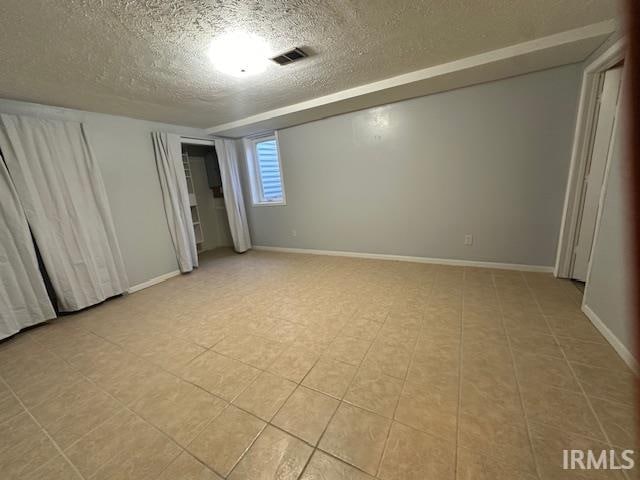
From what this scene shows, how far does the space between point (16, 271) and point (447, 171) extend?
4.79 m

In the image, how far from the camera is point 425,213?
3350 millimetres

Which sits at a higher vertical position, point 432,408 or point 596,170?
point 596,170

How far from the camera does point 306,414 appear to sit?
1.44 m

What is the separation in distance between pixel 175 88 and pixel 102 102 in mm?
919

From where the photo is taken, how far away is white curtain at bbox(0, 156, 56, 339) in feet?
7.70

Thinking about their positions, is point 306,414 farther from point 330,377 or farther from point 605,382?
point 605,382

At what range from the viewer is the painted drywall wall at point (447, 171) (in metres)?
2.62

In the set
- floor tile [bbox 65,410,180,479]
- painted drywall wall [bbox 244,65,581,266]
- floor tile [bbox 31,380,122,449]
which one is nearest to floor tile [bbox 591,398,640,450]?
painted drywall wall [bbox 244,65,581,266]

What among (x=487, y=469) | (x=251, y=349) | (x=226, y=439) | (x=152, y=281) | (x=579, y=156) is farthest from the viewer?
(x=152, y=281)

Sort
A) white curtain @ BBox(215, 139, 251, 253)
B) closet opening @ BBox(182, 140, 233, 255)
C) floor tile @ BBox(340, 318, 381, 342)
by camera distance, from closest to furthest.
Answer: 1. floor tile @ BBox(340, 318, 381, 342)
2. white curtain @ BBox(215, 139, 251, 253)
3. closet opening @ BBox(182, 140, 233, 255)

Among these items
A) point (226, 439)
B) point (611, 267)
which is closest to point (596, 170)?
point (611, 267)

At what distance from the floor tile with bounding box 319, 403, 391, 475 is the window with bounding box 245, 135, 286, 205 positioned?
3.64 meters

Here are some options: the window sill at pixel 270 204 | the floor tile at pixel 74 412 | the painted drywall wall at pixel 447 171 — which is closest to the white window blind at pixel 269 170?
the window sill at pixel 270 204

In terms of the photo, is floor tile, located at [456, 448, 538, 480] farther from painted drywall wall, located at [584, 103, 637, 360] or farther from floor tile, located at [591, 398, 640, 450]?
painted drywall wall, located at [584, 103, 637, 360]
